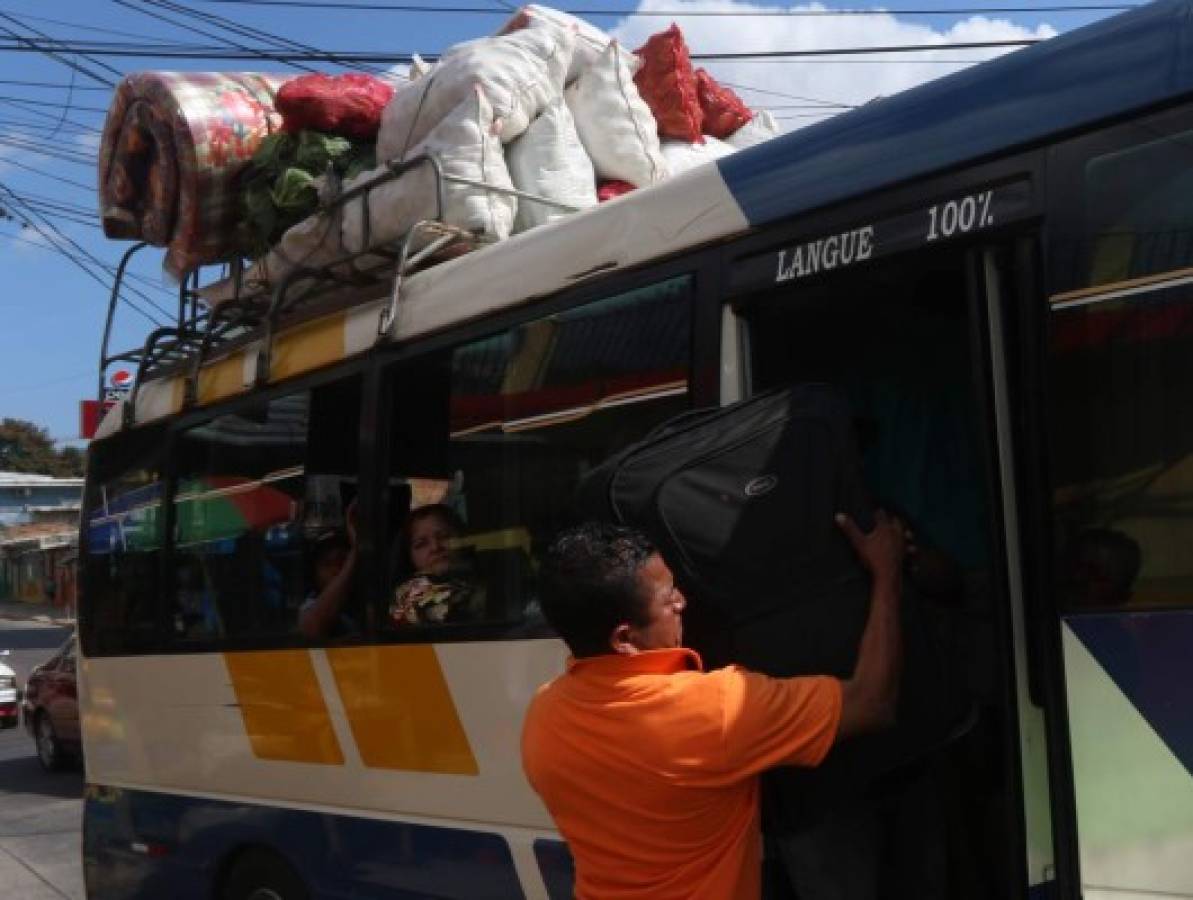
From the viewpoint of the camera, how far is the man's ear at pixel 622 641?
2.77 meters

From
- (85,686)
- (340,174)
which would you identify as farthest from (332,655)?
(85,686)

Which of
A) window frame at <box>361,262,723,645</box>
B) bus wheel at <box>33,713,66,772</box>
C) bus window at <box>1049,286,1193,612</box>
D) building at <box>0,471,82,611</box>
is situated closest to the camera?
bus window at <box>1049,286,1193,612</box>

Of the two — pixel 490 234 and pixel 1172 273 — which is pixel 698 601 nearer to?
pixel 1172 273

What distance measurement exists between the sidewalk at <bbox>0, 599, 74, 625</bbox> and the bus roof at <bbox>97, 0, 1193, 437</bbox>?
41150 mm

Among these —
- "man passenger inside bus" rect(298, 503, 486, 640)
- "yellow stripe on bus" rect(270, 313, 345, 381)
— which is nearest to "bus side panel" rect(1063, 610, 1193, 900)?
"man passenger inside bus" rect(298, 503, 486, 640)

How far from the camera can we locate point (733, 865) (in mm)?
2775

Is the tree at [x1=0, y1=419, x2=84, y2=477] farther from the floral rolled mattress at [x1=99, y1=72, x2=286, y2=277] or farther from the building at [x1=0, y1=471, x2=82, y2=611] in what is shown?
the floral rolled mattress at [x1=99, y1=72, x2=286, y2=277]

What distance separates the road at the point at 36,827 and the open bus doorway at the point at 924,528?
22.0ft

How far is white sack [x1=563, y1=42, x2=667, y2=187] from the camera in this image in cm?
549

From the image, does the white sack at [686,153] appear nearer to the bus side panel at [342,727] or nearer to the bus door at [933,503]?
the bus door at [933,503]

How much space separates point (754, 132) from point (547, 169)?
5.60 feet

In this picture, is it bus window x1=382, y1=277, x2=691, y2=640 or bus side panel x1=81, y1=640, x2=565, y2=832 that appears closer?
→ bus window x1=382, y1=277, x2=691, y2=640

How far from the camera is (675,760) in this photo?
269 cm

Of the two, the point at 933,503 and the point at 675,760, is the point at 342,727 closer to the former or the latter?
the point at 933,503
